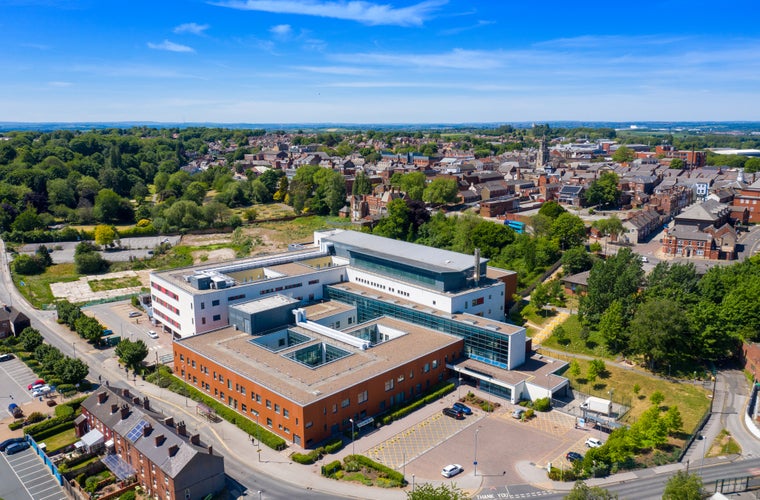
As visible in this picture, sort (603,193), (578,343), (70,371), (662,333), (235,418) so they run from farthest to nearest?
(603,193) < (578,343) < (662,333) < (70,371) < (235,418)

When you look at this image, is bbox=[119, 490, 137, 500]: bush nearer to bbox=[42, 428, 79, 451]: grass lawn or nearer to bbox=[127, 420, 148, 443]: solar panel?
bbox=[127, 420, 148, 443]: solar panel

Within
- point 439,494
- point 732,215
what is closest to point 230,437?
point 439,494

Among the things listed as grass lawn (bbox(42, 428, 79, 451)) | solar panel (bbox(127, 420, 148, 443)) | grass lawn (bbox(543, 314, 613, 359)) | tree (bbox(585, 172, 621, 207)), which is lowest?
grass lawn (bbox(42, 428, 79, 451))

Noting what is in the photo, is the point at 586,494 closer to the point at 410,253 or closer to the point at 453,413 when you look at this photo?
the point at 453,413

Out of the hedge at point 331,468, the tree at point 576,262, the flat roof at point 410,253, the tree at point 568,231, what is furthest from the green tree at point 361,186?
the hedge at point 331,468

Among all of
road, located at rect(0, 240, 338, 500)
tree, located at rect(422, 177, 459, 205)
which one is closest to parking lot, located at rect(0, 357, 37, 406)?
road, located at rect(0, 240, 338, 500)

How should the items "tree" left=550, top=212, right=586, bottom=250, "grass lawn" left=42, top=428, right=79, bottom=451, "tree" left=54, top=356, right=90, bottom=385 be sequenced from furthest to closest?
"tree" left=550, top=212, right=586, bottom=250 < "tree" left=54, top=356, right=90, bottom=385 < "grass lawn" left=42, top=428, right=79, bottom=451

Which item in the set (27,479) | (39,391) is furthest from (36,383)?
(27,479)

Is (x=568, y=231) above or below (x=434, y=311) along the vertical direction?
above
